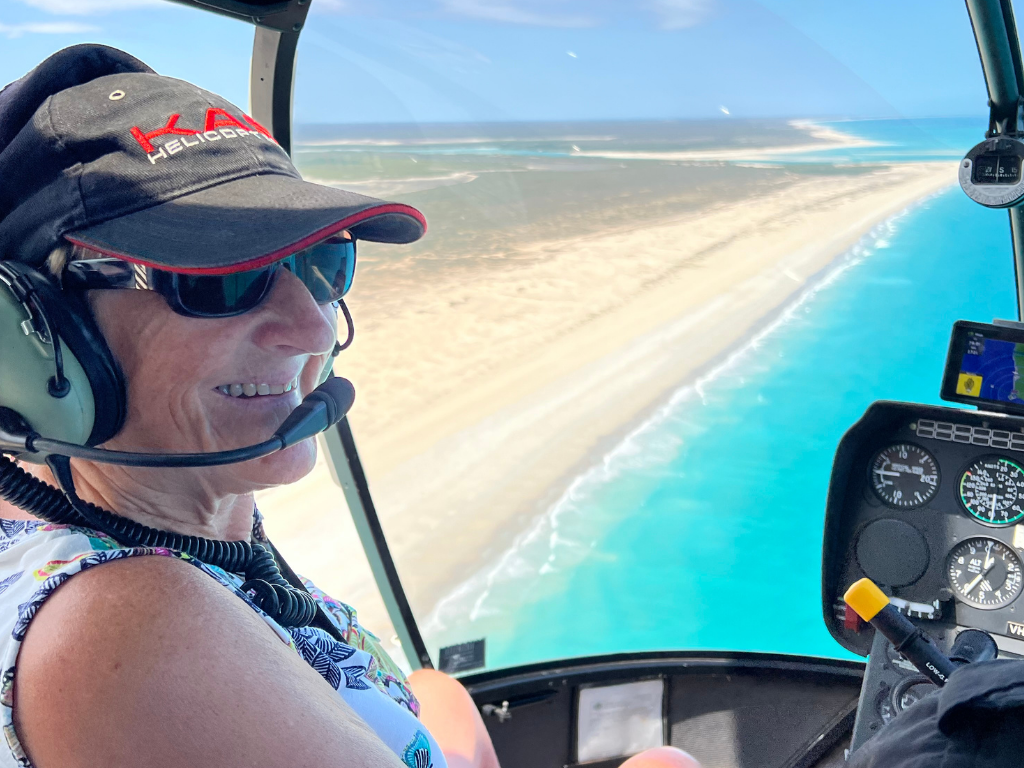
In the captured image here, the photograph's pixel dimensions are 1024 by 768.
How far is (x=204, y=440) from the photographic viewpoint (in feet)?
2.88

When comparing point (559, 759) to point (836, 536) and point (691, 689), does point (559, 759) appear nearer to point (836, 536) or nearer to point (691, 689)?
point (691, 689)

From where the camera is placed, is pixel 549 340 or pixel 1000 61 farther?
pixel 549 340

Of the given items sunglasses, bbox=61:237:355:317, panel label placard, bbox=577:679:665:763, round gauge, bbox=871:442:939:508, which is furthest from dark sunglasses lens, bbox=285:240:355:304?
panel label placard, bbox=577:679:665:763

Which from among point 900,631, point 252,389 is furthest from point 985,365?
point 252,389

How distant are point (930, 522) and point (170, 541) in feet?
5.28

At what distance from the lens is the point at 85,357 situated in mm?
776

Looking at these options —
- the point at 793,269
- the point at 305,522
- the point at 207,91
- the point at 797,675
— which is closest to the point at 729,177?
the point at 793,269

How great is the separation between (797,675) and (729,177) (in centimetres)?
1365

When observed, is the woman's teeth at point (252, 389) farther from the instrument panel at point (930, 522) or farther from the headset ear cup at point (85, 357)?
the instrument panel at point (930, 522)

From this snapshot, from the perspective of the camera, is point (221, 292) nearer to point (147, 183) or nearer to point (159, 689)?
point (147, 183)

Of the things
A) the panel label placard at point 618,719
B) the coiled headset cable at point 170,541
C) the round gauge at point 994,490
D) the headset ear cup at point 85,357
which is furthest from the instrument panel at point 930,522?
the headset ear cup at point 85,357

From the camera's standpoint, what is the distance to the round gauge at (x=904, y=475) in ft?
5.86

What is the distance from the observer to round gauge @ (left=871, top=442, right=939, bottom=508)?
1.79 metres

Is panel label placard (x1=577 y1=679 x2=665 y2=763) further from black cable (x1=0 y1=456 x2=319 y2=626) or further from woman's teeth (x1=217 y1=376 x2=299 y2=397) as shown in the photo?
woman's teeth (x1=217 y1=376 x2=299 y2=397)
